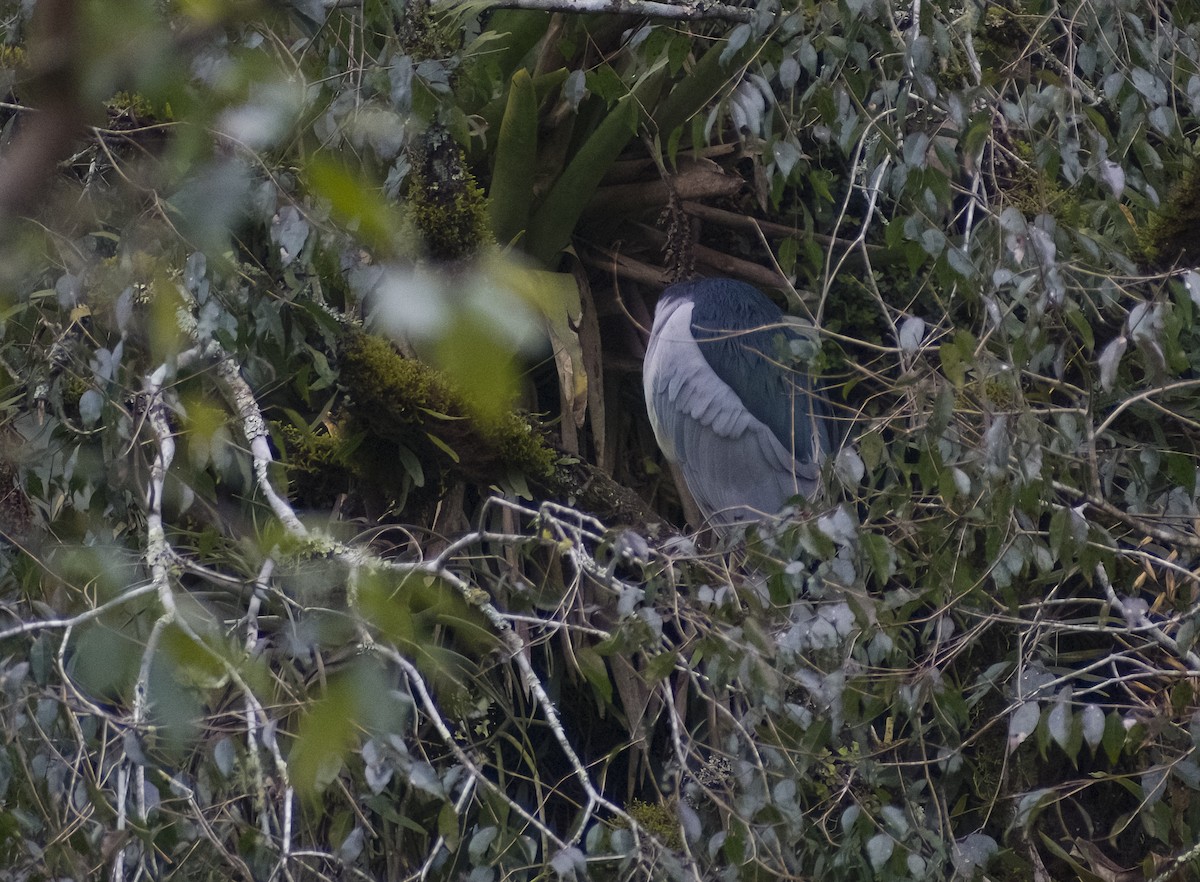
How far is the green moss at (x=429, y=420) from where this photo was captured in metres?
2.16

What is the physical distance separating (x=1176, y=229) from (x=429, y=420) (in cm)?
146

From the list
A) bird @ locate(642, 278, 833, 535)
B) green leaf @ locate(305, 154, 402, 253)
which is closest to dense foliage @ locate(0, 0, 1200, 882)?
green leaf @ locate(305, 154, 402, 253)

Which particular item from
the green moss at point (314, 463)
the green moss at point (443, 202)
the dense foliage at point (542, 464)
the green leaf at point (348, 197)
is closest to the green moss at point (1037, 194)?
the dense foliage at point (542, 464)

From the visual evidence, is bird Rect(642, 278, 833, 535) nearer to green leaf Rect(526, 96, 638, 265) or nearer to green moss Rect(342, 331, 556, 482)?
green leaf Rect(526, 96, 638, 265)

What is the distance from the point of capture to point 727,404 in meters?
3.00

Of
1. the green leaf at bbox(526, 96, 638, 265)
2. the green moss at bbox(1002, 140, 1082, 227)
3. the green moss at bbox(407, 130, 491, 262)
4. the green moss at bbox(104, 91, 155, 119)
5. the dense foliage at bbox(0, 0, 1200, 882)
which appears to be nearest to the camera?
the dense foliage at bbox(0, 0, 1200, 882)

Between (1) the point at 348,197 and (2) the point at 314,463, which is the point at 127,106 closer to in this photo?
(2) the point at 314,463

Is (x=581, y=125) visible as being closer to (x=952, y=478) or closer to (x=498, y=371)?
(x=952, y=478)

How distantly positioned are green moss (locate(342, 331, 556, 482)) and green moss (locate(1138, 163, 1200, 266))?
1.24 meters

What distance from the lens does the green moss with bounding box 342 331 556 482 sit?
7.07 feet

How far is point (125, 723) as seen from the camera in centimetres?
125

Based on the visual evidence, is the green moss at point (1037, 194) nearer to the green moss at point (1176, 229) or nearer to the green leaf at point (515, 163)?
the green moss at point (1176, 229)

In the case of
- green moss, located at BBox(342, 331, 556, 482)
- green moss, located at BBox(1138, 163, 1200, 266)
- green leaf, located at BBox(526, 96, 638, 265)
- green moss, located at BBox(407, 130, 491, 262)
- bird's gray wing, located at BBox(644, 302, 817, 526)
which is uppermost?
green moss, located at BBox(407, 130, 491, 262)

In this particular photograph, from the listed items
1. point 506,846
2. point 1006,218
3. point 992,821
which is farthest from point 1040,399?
point 506,846
